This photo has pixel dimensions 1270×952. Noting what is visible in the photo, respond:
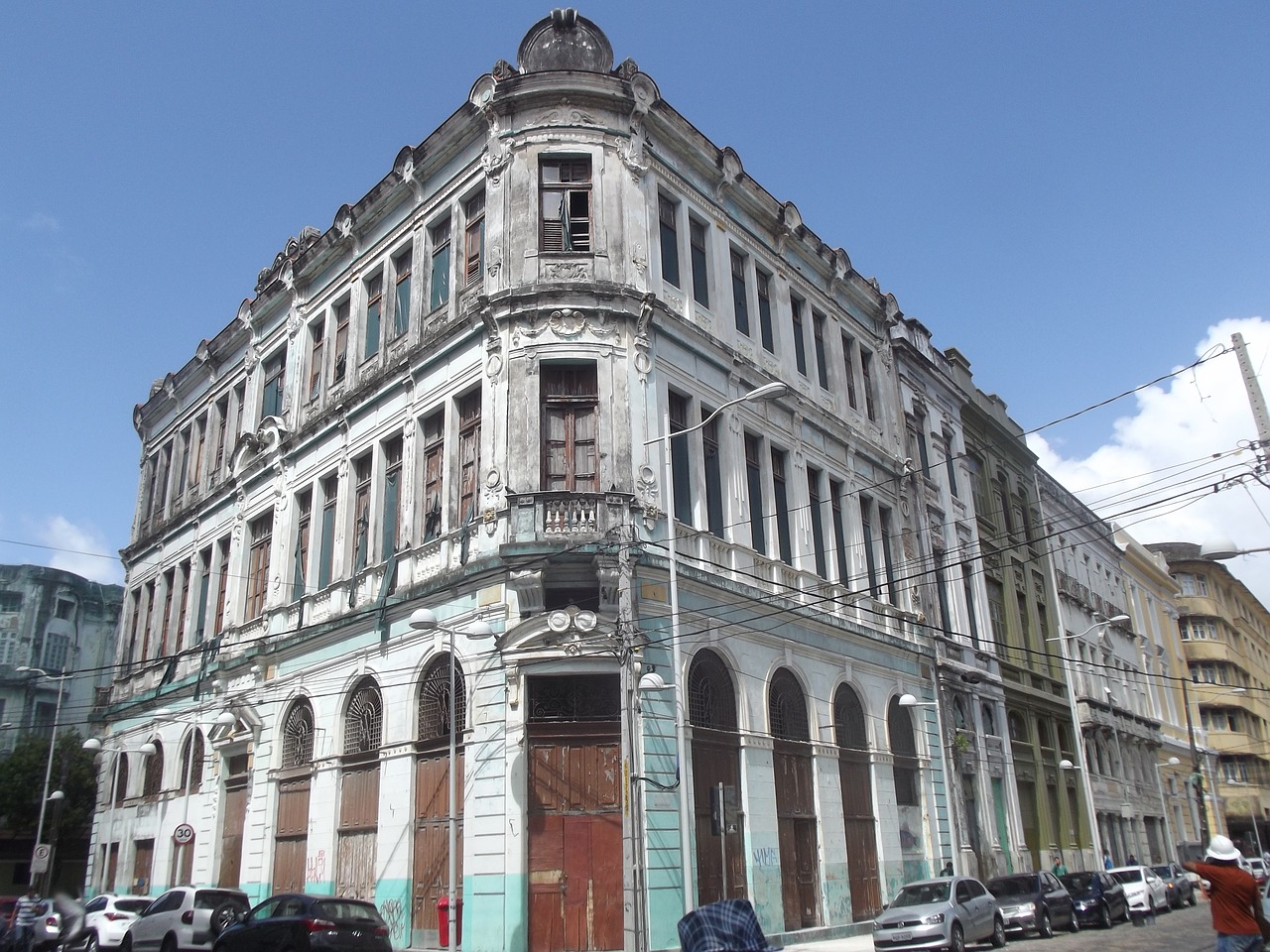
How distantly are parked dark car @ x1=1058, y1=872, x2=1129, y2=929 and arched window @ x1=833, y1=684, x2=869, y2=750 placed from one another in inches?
249

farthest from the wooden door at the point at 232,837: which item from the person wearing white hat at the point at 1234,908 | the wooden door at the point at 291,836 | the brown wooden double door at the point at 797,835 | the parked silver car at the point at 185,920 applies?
A: the person wearing white hat at the point at 1234,908

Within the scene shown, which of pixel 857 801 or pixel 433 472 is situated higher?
pixel 433 472

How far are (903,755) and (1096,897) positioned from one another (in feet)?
18.8

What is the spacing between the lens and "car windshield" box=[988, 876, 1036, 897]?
23266mm

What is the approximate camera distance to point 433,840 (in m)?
20.0

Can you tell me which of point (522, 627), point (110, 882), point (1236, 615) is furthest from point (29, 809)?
point (1236, 615)

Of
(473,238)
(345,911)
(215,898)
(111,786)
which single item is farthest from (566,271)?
(111,786)

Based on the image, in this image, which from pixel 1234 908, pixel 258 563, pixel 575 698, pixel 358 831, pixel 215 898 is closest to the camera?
pixel 1234 908

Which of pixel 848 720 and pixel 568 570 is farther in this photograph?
pixel 848 720

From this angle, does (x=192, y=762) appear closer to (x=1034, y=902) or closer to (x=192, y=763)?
(x=192, y=763)

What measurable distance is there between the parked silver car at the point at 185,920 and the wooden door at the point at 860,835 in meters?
13.6

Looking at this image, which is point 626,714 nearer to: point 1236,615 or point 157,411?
point 157,411

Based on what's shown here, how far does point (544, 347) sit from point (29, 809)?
3934 centimetres

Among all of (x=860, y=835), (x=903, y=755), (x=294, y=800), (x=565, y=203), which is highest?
(x=565, y=203)
